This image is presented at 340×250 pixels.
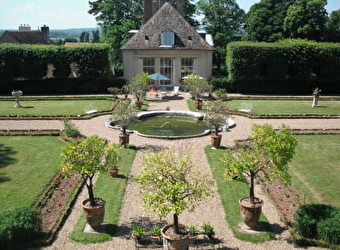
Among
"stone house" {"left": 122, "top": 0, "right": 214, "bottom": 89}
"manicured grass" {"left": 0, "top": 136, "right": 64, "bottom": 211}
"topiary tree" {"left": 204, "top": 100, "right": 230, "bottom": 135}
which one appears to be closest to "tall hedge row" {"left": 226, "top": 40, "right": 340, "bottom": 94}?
"stone house" {"left": 122, "top": 0, "right": 214, "bottom": 89}

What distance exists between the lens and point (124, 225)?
11.0 meters

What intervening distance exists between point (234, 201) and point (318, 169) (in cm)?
520

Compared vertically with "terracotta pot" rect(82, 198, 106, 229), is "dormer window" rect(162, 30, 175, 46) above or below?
above

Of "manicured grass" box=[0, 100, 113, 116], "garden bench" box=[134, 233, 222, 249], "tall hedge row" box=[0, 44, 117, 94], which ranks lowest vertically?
A: "garden bench" box=[134, 233, 222, 249]

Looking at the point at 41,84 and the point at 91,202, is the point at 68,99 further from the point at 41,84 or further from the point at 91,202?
the point at 91,202

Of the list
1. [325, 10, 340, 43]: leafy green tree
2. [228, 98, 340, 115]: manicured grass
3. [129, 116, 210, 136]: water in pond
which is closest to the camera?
Result: [129, 116, 210, 136]: water in pond

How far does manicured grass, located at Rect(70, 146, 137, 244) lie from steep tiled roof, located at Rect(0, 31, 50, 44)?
47.2 m

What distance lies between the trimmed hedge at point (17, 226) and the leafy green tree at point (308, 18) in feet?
155

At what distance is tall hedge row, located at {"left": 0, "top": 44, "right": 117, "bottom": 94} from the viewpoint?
3803 cm

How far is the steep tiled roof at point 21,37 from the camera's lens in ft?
184

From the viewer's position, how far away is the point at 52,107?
3012 cm

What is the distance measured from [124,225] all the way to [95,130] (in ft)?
39.3

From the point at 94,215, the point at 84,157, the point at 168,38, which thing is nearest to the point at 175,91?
the point at 168,38

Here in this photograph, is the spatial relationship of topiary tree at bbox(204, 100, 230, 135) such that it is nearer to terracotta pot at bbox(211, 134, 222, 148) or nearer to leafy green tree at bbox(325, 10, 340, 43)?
terracotta pot at bbox(211, 134, 222, 148)
